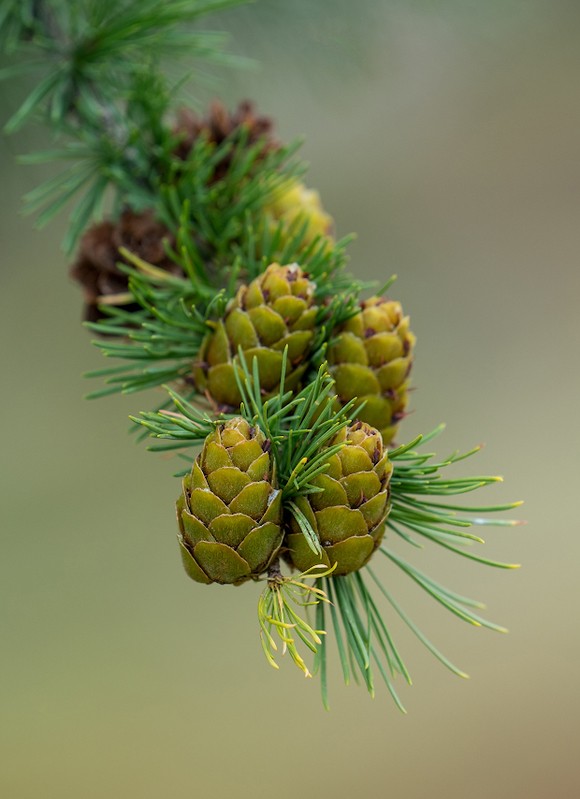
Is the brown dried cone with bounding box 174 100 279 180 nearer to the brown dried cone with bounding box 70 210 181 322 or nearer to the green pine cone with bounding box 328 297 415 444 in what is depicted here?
the brown dried cone with bounding box 70 210 181 322

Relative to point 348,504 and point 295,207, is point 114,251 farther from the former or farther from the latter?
point 348,504

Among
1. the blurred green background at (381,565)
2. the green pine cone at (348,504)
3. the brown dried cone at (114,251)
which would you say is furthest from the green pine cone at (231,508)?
the blurred green background at (381,565)

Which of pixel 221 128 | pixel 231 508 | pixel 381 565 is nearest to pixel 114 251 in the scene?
pixel 221 128

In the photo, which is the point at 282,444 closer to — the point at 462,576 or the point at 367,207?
the point at 462,576

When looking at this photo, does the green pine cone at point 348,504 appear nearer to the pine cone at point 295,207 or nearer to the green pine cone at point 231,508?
the green pine cone at point 231,508

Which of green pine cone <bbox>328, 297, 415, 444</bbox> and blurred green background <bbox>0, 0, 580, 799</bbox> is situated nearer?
green pine cone <bbox>328, 297, 415, 444</bbox>

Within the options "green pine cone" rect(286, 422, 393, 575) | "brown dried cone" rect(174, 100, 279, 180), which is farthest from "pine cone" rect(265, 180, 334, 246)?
"green pine cone" rect(286, 422, 393, 575)
